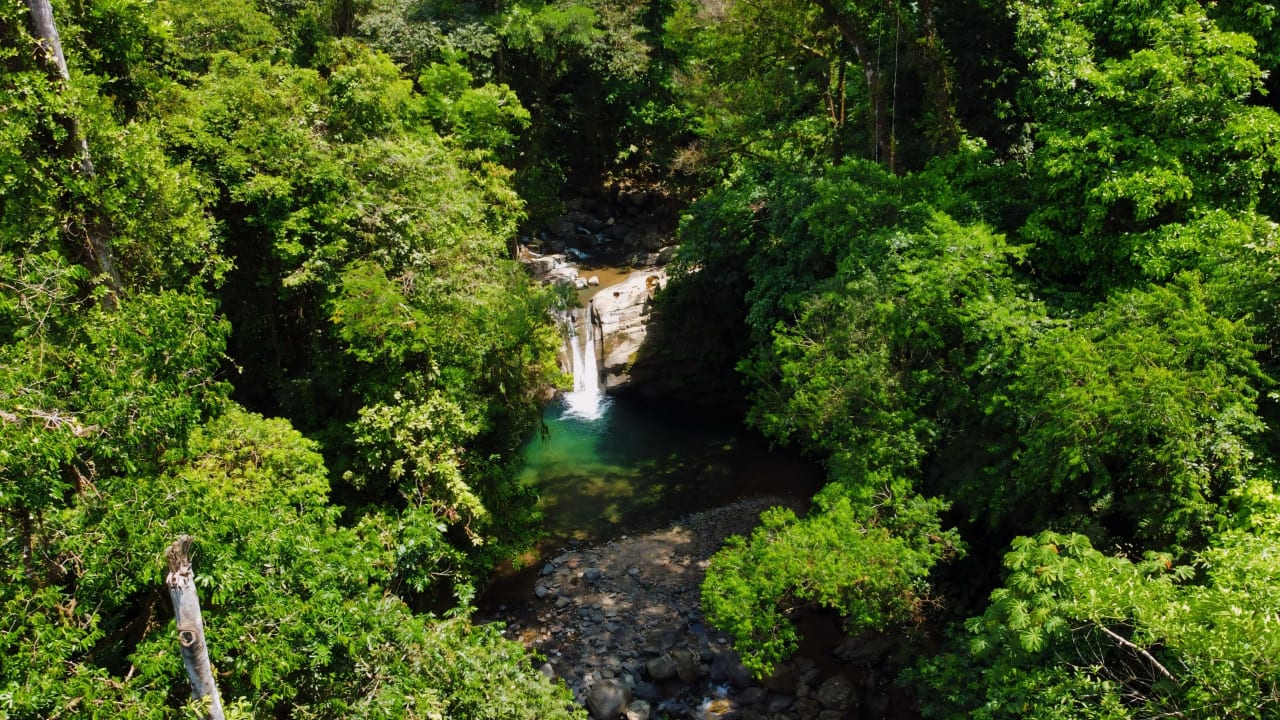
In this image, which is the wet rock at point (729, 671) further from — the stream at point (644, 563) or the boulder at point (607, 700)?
the boulder at point (607, 700)

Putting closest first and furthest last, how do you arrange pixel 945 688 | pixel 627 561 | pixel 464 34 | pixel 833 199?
pixel 945 688 < pixel 833 199 < pixel 627 561 < pixel 464 34

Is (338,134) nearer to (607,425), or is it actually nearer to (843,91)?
(607,425)

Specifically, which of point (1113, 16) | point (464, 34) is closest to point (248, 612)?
point (1113, 16)

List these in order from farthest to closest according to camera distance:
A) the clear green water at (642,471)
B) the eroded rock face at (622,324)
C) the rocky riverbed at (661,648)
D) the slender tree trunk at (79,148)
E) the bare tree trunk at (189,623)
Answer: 1. the eroded rock face at (622,324)
2. the clear green water at (642,471)
3. the rocky riverbed at (661,648)
4. the slender tree trunk at (79,148)
5. the bare tree trunk at (189,623)

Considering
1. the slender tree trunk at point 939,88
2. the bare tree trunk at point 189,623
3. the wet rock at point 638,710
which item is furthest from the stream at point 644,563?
the slender tree trunk at point 939,88

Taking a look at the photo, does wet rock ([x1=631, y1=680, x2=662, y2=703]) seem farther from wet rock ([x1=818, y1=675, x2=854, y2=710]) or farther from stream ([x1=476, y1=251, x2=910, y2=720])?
wet rock ([x1=818, y1=675, x2=854, y2=710])

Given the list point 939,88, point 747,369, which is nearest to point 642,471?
point 747,369

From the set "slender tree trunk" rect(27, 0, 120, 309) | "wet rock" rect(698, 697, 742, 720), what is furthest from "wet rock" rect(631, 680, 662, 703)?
"slender tree trunk" rect(27, 0, 120, 309)
